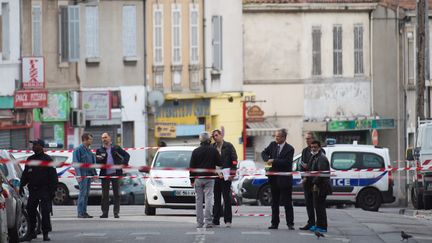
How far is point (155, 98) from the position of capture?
54688 millimetres

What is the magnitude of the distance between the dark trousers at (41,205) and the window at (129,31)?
28.6 meters

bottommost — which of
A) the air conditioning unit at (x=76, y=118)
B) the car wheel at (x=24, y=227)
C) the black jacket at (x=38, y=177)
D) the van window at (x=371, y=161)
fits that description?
the car wheel at (x=24, y=227)

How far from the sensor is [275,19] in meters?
67.9

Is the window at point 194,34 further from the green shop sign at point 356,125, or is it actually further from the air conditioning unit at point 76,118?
the green shop sign at point 356,125

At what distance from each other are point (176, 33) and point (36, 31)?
25.7ft

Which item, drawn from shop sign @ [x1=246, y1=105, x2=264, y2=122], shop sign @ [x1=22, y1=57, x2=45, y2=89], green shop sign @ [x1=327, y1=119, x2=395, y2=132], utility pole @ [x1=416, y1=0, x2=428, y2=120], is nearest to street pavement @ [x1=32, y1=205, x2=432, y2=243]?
shop sign @ [x1=22, y1=57, x2=45, y2=89]

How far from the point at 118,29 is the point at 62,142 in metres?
5.15

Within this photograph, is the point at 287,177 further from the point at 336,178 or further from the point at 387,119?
the point at 387,119

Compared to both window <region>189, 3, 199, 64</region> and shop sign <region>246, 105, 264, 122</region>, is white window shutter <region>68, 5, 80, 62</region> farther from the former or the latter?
shop sign <region>246, 105, 264, 122</region>

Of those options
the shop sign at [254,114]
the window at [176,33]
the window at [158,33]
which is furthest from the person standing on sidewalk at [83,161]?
the shop sign at [254,114]

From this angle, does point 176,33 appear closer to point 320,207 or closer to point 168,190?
point 168,190

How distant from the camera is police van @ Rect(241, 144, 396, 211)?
1623 inches

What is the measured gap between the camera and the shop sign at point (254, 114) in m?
65.8

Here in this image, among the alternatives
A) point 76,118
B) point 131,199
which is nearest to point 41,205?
point 131,199
